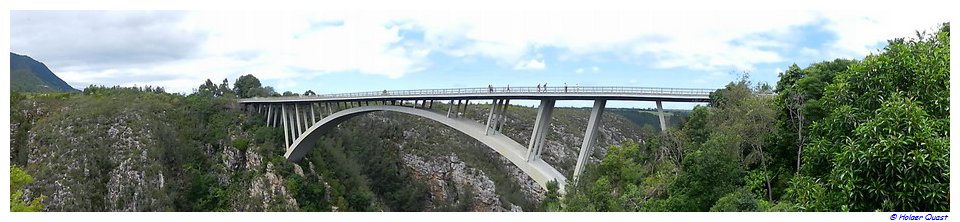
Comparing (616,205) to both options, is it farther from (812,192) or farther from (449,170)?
(449,170)

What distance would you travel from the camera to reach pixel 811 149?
36.3 feet

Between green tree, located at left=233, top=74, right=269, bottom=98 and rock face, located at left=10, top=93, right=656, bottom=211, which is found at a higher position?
green tree, located at left=233, top=74, right=269, bottom=98

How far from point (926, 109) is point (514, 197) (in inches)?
1682

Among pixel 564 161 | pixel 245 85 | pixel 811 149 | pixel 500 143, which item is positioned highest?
pixel 245 85

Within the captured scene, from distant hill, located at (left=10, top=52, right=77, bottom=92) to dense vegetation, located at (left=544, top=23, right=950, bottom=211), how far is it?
248 feet

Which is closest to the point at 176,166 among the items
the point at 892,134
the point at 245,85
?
the point at 245,85

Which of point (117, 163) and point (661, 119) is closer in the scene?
point (661, 119)

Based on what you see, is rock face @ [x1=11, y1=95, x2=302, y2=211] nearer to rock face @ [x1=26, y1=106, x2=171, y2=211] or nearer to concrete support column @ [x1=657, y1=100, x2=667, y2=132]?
rock face @ [x1=26, y1=106, x2=171, y2=211]

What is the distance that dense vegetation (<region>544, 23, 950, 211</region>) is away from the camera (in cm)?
870

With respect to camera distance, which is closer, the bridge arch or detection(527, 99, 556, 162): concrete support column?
the bridge arch

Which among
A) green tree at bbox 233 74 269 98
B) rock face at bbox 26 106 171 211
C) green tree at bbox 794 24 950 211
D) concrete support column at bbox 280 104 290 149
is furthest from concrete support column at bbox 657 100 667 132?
green tree at bbox 233 74 269 98

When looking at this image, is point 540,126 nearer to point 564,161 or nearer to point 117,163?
point 117,163

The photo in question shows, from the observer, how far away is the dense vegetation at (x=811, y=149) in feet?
28.6

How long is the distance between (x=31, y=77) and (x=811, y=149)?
10422cm
